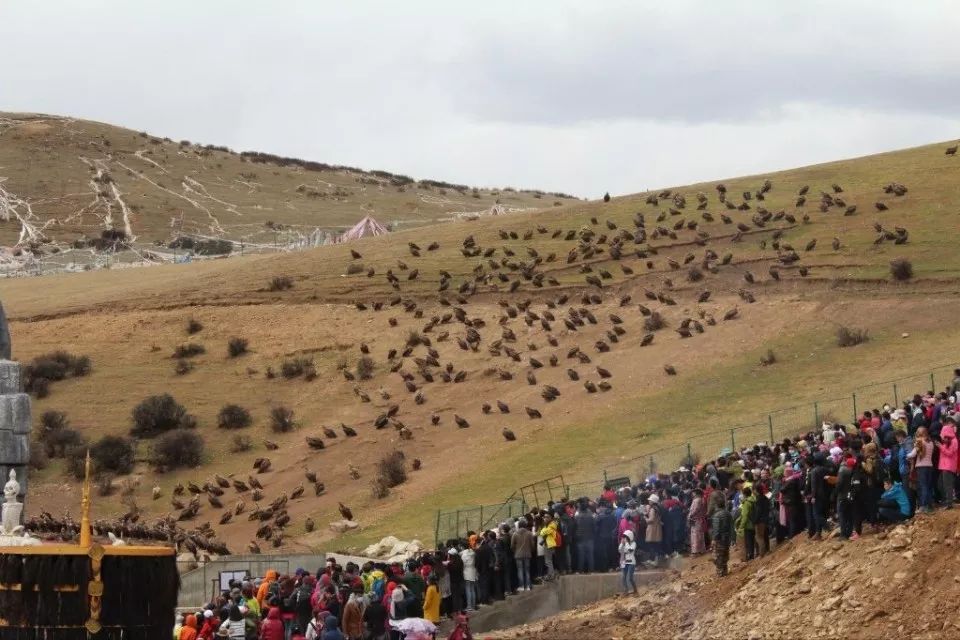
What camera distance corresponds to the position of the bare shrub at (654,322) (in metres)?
61.3

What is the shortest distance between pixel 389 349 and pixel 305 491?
13744 millimetres

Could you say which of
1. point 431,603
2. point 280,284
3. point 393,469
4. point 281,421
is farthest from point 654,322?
point 431,603

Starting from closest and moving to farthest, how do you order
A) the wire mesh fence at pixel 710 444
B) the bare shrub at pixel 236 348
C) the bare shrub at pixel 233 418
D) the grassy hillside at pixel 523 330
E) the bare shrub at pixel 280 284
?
the wire mesh fence at pixel 710 444 → the grassy hillside at pixel 523 330 → the bare shrub at pixel 233 418 → the bare shrub at pixel 236 348 → the bare shrub at pixel 280 284

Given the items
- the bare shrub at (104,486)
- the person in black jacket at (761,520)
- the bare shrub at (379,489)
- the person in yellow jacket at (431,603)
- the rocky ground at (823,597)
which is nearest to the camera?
the rocky ground at (823,597)

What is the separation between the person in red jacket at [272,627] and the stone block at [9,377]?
1232cm

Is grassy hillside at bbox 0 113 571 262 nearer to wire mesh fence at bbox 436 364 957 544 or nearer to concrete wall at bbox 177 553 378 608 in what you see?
wire mesh fence at bbox 436 364 957 544

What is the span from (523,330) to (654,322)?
19.3 feet

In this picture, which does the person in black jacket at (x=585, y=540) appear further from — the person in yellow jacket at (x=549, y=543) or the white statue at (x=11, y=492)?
the white statue at (x=11, y=492)

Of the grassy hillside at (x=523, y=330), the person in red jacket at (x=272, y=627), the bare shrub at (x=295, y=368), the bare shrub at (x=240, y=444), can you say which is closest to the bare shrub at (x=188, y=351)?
the grassy hillside at (x=523, y=330)

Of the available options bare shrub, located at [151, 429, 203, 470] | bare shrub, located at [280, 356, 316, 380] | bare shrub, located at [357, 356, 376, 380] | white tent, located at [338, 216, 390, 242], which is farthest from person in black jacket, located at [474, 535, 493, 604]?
white tent, located at [338, 216, 390, 242]

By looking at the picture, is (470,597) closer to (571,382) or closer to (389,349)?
(571,382)

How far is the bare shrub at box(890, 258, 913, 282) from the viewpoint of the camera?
60.3m

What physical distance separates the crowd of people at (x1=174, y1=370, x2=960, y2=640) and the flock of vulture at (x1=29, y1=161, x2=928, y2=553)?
16.1 metres

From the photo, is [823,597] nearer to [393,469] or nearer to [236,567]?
[236,567]
